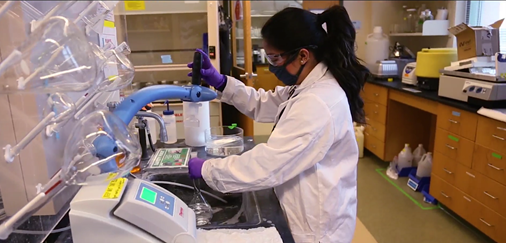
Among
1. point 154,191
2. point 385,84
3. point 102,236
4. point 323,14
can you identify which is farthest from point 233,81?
point 385,84

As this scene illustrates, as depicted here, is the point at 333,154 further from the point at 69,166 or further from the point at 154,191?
the point at 69,166

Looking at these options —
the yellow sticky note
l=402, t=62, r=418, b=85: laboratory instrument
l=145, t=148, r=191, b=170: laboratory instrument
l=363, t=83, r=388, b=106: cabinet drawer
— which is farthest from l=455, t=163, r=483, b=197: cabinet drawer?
the yellow sticky note

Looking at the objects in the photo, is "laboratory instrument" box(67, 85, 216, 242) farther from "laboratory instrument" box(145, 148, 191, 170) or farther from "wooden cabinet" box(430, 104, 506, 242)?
"wooden cabinet" box(430, 104, 506, 242)

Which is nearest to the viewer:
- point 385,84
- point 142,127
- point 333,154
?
point 333,154

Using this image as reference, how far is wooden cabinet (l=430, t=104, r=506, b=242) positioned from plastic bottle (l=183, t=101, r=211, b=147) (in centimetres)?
165

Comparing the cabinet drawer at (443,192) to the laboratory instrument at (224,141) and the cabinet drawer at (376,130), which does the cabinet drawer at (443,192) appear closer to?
the cabinet drawer at (376,130)

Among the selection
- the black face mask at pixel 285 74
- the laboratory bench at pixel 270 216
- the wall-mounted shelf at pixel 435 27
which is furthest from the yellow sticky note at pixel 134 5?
the wall-mounted shelf at pixel 435 27

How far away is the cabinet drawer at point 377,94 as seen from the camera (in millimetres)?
3435

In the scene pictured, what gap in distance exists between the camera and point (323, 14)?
1162 millimetres

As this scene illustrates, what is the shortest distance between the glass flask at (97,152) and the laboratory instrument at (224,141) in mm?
737

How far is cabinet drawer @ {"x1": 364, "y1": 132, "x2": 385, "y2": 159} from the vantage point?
11.5 feet

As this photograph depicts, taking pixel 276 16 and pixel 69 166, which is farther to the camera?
pixel 276 16

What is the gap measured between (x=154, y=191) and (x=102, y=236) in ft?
0.45

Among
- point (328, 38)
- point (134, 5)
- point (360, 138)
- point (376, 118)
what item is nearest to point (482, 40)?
point (376, 118)
